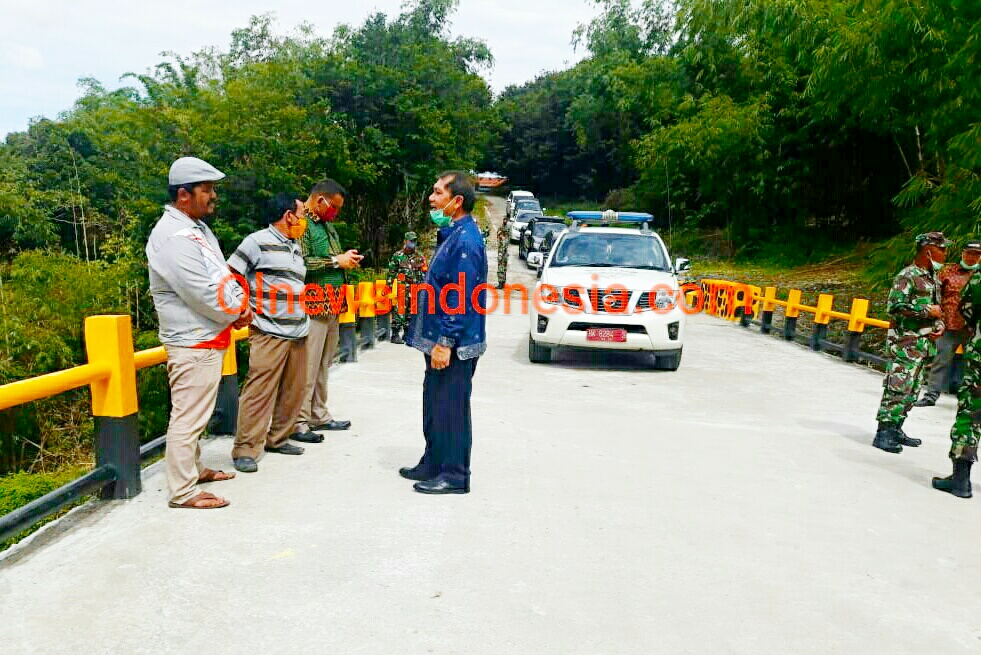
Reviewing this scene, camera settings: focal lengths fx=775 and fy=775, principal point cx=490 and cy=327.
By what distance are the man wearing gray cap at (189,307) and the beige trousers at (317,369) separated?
131cm

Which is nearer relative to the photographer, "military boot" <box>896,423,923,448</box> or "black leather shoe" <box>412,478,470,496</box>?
"black leather shoe" <box>412,478,470,496</box>

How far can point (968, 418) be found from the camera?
5.32m

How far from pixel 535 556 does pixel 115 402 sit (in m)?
2.49

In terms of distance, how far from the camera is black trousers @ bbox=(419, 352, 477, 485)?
15.5 feet

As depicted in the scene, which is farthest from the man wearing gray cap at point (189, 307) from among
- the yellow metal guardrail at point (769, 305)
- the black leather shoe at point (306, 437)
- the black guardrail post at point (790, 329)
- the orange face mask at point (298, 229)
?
the black guardrail post at point (790, 329)

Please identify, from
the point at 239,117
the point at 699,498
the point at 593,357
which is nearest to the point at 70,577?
the point at 699,498

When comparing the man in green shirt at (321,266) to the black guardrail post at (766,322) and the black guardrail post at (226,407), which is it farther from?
the black guardrail post at (766,322)

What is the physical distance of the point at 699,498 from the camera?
16.3ft

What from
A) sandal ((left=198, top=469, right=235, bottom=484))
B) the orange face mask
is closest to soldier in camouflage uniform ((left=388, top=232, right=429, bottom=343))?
the orange face mask

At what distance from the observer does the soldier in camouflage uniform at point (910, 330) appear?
6246mm

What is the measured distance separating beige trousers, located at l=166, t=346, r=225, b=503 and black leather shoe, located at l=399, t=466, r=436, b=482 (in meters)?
1.33

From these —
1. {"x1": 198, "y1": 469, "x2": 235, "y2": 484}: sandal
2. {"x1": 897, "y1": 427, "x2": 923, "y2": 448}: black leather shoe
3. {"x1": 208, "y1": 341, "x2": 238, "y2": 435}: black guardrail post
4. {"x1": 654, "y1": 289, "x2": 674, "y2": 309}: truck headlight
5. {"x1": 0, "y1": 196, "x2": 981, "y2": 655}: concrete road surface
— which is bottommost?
{"x1": 897, "y1": 427, "x2": 923, "y2": 448}: black leather shoe

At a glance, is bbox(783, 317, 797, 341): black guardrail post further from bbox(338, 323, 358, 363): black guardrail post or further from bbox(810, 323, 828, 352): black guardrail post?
bbox(338, 323, 358, 363): black guardrail post

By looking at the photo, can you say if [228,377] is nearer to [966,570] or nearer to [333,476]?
[333,476]
